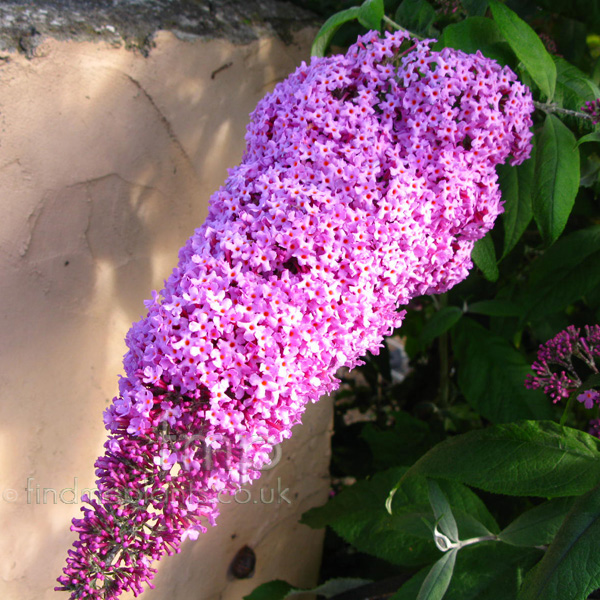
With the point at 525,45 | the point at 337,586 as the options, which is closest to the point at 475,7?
the point at 525,45

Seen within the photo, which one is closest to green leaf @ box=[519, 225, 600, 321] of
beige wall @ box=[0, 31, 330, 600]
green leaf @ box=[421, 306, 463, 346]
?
green leaf @ box=[421, 306, 463, 346]

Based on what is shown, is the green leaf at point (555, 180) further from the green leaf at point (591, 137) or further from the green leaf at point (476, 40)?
the green leaf at point (476, 40)

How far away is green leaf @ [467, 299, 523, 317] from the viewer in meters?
1.85

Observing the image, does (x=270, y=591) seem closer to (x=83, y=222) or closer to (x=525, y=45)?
(x=83, y=222)

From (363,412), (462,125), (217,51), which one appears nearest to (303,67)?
(462,125)

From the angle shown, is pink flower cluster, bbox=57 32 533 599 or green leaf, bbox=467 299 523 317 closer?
pink flower cluster, bbox=57 32 533 599

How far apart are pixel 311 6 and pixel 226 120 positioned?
0.56 metres

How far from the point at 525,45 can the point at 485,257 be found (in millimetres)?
464

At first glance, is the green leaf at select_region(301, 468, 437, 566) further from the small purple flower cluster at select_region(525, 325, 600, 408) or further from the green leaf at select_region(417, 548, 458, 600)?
the small purple flower cluster at select_region(525, 325, 600, 408)

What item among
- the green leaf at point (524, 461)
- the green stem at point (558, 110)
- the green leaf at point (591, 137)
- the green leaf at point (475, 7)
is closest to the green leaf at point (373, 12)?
the green leaf at point (475, 7)

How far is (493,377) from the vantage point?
1823 millimetres

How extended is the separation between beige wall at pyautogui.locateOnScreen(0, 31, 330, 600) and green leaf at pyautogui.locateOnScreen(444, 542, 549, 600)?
0.77 m

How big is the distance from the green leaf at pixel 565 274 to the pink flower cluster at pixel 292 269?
495 millimetres

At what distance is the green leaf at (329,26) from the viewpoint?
136 centimetres
